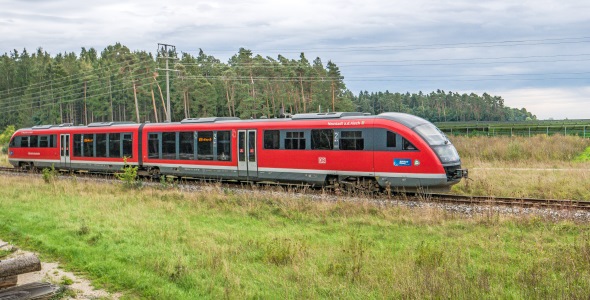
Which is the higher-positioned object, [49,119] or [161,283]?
[49,119]

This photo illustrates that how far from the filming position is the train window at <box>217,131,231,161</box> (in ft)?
72.6

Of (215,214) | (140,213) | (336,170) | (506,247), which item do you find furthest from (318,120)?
(506,247)

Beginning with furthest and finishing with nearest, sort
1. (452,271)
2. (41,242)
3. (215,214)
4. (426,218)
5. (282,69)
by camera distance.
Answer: (282,69) < (215,214) < (426,218) < (41,242) < (452,271)

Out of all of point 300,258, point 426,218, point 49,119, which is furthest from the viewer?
point 49,119

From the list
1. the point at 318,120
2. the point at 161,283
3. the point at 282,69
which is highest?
the point at 282,69

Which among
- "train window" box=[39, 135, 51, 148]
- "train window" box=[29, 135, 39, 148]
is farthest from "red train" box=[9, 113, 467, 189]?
"train window" box=[29, 135, 39, 148]

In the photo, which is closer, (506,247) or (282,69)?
(506,247)

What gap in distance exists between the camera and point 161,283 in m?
8.34

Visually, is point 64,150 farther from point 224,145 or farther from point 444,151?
point 444,151

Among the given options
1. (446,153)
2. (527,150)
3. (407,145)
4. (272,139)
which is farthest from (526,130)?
(407,145)

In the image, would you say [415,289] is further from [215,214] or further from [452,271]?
[215,214]

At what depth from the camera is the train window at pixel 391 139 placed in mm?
17266

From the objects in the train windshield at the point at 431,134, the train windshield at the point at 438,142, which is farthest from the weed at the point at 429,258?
the train windshield at the point at 431,134

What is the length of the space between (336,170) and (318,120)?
2.04m
